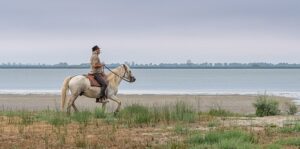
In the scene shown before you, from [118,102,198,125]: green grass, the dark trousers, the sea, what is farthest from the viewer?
the sea

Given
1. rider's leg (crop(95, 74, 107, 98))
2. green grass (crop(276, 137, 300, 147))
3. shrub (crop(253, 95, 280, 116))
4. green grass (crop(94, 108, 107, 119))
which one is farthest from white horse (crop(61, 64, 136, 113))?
green grass (crop(276, 137, 300, 147))

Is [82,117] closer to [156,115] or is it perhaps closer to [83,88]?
[156,115]

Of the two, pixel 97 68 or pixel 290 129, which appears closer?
pixel 290 129

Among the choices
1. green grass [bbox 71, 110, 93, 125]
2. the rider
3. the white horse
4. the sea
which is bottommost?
the sea

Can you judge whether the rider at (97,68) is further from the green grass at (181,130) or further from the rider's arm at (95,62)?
the green grass at (181,130)

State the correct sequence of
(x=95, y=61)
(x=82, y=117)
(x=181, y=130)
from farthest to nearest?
(x=95, y=61), (x=82, y=117), (x=181, y=130)

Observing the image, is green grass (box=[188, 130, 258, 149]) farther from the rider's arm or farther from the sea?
the sea

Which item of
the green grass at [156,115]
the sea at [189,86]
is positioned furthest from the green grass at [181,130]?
the sea at [189,86]

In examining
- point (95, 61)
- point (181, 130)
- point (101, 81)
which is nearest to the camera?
point (181, 130)

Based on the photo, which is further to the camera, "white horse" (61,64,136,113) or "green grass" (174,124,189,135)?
"white horse" (61,64,136,113)

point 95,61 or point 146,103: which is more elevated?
point 95,61

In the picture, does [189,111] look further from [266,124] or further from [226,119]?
[266,124]

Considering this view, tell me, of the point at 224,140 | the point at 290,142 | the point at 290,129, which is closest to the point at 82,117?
the point at 290,129

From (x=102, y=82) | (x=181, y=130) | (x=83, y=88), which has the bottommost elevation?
(x=181, y=130)
